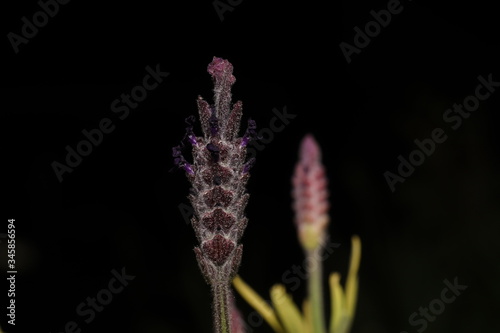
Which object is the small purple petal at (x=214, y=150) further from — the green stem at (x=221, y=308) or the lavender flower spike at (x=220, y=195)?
the green stem at (x=221, y=308)

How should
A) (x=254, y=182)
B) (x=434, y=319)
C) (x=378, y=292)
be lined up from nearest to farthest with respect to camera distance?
(x=434, y=319) < (x=378, y=292) < (x=254, y=182)

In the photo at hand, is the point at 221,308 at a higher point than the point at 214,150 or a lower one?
lower

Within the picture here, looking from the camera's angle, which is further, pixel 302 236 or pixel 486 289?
pixel 486 289

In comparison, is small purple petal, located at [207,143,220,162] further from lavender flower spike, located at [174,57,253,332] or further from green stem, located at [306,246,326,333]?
green stem, located at [306,246,326,333]

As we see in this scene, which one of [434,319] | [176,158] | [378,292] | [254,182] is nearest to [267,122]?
[254,182]

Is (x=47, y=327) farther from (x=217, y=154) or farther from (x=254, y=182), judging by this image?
(x=217, y=154)

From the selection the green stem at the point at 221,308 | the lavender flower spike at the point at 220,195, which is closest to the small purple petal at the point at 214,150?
the lavender flower spike at the point at 220,195
